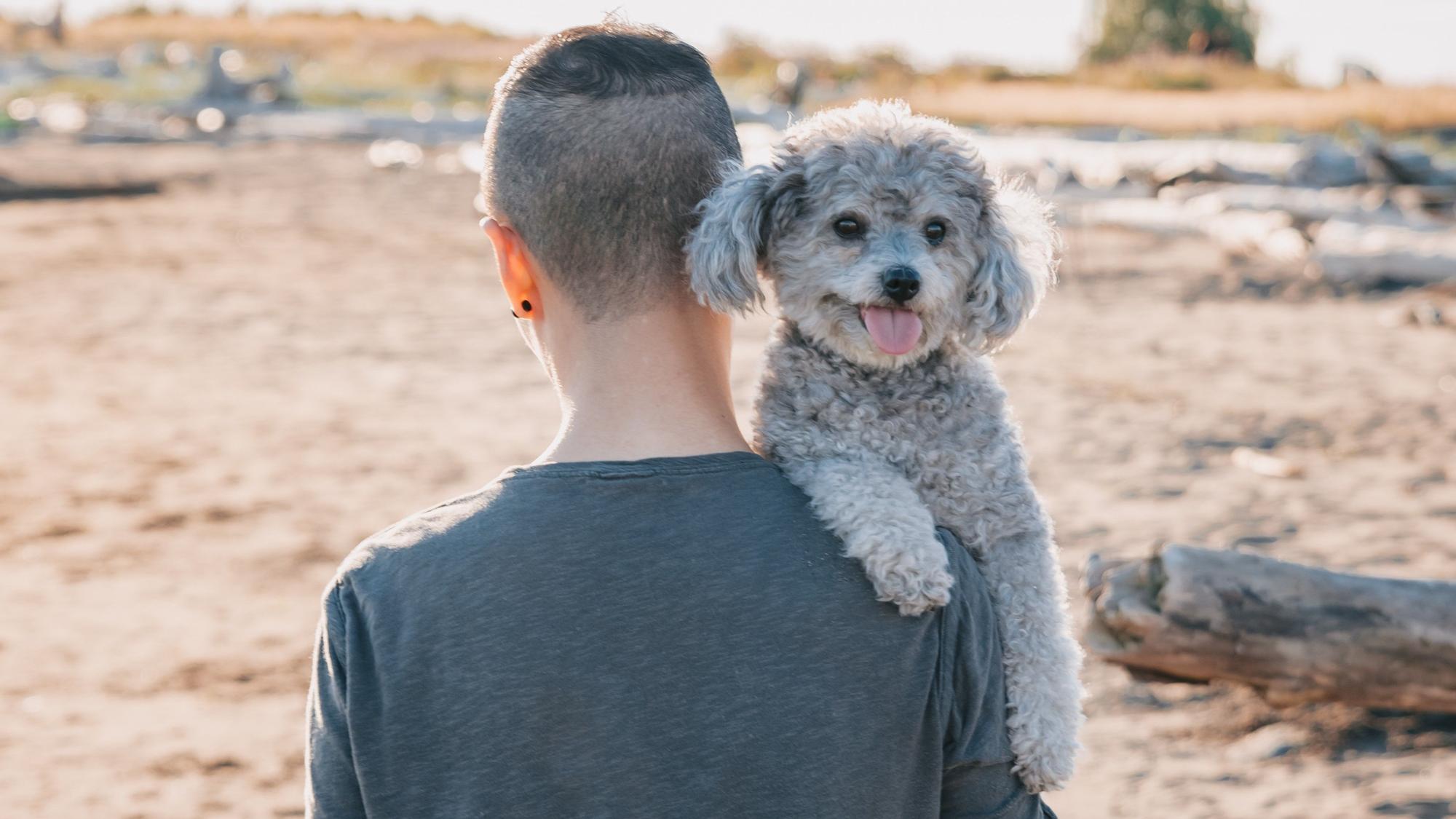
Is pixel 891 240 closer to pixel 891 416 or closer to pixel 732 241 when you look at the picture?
pixel 891 416

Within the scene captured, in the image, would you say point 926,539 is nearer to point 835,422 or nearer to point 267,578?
point 835,422

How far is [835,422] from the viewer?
253cm

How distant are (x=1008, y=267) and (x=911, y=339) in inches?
10.7

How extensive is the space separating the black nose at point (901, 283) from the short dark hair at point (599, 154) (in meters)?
0.57

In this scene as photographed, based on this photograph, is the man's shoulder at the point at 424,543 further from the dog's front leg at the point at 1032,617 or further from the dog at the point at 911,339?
the dog's front leg at the point at 1032,617

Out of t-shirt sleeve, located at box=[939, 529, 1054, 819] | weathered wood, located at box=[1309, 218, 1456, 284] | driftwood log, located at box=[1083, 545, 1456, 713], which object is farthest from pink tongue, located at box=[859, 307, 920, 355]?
weathered wood, located at box=[1309, 218, 1456, 284]

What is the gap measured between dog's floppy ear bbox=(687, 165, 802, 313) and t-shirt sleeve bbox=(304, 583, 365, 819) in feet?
2.27

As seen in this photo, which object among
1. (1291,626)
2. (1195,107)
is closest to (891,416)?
(1291,626)

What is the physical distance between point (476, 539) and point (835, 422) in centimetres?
93

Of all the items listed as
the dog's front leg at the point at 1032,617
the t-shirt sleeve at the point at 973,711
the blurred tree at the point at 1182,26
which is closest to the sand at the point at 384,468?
the dog's front leg at the point at 1032,617

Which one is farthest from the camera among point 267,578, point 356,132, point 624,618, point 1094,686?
point 356,132

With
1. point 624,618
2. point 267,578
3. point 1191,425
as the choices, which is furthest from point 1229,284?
point 624,618

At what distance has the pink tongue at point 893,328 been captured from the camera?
8.10 feet

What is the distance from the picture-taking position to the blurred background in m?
5.12
